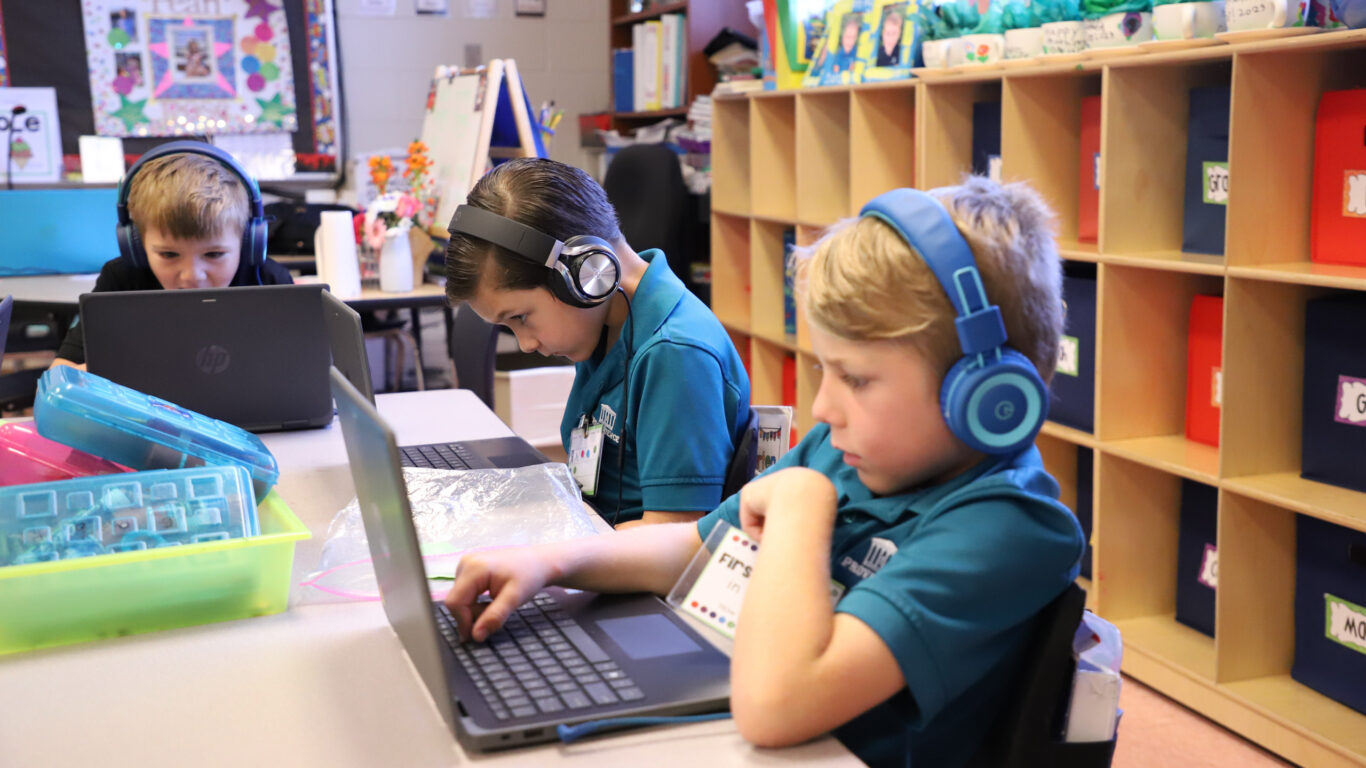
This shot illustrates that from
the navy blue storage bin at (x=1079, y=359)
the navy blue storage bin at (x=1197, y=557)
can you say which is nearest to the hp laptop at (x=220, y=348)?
the navy blue storage bin at (x=1079, y=359)

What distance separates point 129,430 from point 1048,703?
0.96 metres

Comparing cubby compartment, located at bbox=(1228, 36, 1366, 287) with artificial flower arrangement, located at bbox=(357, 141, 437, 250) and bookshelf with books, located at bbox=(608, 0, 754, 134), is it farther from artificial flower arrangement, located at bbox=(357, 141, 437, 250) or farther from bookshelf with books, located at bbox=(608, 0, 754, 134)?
bookshelf with books, located at bbox=(608, 0, 754, 134)

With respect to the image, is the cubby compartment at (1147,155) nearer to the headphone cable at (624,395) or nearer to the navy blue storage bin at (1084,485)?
the navy blue storage bin at (1084,485)

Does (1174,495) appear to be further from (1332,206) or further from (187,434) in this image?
(187,434)

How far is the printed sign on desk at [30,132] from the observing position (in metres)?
4.80

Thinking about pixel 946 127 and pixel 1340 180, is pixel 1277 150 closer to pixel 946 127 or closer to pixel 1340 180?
pixel 1340 180

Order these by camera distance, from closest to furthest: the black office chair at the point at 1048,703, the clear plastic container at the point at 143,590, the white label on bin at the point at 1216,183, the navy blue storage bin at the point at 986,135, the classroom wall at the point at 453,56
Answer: the black office chair at the point at 1048,703 < the clear plastic container at the point at 143,590 < the white label on bin at the point at 1216,183 < the navy blue storage bin at the point at 986,135 < the classroom wall at the point at 453,56

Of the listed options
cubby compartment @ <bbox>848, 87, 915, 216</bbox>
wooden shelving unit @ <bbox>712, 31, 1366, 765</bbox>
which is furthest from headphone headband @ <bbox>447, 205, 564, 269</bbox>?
cubby compartment @ <bbox>848, 87, 915, 216</bbox>

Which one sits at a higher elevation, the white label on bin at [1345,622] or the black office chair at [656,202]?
the black office chair at [656,202]

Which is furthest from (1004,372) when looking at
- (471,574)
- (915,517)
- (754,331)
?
(754,331)

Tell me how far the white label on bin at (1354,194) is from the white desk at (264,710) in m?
1.63

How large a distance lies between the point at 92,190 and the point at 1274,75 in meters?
3.22

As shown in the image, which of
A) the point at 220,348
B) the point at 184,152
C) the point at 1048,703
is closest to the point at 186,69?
the point at 184,152

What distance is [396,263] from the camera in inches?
131
